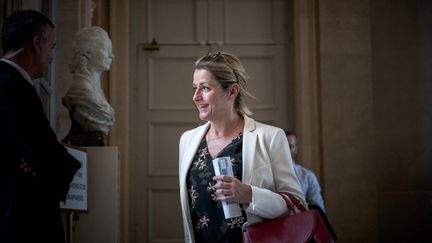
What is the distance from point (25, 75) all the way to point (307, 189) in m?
3.82

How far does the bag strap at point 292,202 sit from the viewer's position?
2592 millimetres

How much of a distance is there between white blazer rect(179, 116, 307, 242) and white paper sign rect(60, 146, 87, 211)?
2.82 feet

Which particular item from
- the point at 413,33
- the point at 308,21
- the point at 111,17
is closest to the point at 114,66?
the point at 111,17

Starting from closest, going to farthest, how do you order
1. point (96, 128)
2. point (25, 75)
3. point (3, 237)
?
point (3, 237), point (25, 75), point (96, 128)

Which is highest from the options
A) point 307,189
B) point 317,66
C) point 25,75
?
point 317,66

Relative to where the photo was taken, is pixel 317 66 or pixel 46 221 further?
pixel 317 66

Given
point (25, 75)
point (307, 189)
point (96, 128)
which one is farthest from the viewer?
point (307, 189)

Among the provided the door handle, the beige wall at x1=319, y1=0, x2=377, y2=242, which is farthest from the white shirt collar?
the beige wall at x1=319, y1=0, x2=377, y2=242

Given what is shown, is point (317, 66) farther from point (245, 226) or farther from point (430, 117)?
point (245, 226)

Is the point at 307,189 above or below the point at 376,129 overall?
below

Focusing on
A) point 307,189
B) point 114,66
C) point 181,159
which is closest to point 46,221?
point 181,159

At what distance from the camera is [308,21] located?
7.14 m

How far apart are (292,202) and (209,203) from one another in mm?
378

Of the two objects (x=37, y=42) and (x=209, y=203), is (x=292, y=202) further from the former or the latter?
(x=37, y=42)
